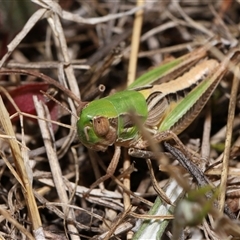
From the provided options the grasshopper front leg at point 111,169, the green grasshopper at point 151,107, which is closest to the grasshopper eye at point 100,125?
Answer: the green grasshopper at point 151,107

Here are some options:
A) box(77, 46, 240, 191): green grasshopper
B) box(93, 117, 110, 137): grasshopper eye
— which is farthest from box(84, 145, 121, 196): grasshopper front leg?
box(93, 117, 110, 137): grasshopper eye

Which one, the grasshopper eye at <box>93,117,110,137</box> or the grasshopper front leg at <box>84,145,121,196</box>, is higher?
the grasshopper eye at <box>93,117,110,137</box>

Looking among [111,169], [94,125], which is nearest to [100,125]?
[94,125]

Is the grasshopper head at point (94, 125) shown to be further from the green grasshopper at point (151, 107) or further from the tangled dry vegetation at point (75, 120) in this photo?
the tangled dry vegetation at point (75, 120)

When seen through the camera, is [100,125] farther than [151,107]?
No

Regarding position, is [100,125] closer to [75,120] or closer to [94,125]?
[94,125]

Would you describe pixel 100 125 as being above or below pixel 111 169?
above

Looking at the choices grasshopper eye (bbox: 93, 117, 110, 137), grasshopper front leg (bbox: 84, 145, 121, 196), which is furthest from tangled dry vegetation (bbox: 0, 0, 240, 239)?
grasshopper eye (bbox: 93, 117, 110, 137)

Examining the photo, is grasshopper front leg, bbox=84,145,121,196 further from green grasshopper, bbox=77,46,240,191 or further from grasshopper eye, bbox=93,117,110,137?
grasshopper eye, bbox=93,117,110,137
